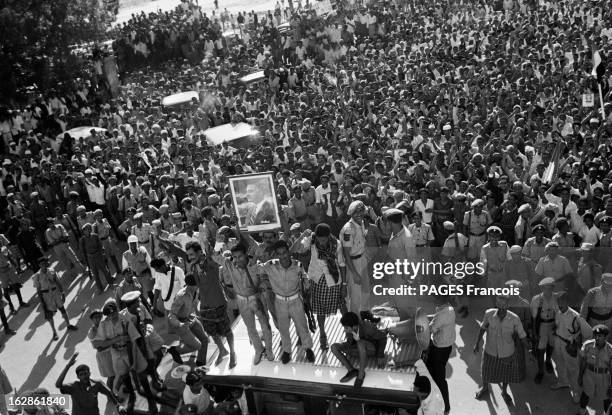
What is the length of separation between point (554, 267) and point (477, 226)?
1.45 meters

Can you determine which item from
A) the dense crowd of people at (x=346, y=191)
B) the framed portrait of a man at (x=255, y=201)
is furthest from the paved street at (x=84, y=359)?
the framed portrait of a man at (x=255, y=201)

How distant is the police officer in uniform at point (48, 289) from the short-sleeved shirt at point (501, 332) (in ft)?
22.6

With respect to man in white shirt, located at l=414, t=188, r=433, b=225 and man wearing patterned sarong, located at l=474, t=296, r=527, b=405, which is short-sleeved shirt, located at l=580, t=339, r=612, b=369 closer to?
man wearing patterned sarong, located at l=474, t=296, r=527, b=405

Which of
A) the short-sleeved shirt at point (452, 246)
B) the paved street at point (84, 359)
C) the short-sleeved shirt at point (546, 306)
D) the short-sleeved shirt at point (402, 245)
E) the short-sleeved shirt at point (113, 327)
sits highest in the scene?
the short-sleeved shirt at point (402, 245)

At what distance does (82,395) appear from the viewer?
23.7ft

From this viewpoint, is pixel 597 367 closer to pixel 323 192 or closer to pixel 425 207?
pixel 425 207

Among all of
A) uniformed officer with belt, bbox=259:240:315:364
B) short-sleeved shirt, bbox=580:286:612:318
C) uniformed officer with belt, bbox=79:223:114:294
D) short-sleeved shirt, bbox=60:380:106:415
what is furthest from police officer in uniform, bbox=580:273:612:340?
uniformed officer with belt, bbox=79:223:114:294

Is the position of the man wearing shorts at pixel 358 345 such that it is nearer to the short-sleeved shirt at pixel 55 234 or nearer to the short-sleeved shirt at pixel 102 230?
the short-sleeved shirt at pixel 102 230

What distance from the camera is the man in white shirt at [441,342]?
6.90 m

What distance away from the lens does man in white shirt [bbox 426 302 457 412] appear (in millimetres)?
6898

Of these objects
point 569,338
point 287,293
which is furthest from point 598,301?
point 287,293

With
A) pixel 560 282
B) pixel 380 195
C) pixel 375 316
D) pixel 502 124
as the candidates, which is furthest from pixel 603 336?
pixel 502 124

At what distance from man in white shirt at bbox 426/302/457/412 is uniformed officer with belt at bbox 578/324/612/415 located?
1.39 meters

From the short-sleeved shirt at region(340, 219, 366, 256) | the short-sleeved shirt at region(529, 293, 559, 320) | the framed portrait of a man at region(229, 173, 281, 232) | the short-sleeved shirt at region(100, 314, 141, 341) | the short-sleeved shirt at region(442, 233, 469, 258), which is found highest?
the framed portrait of a man at region(229, 173, 281, 232)
